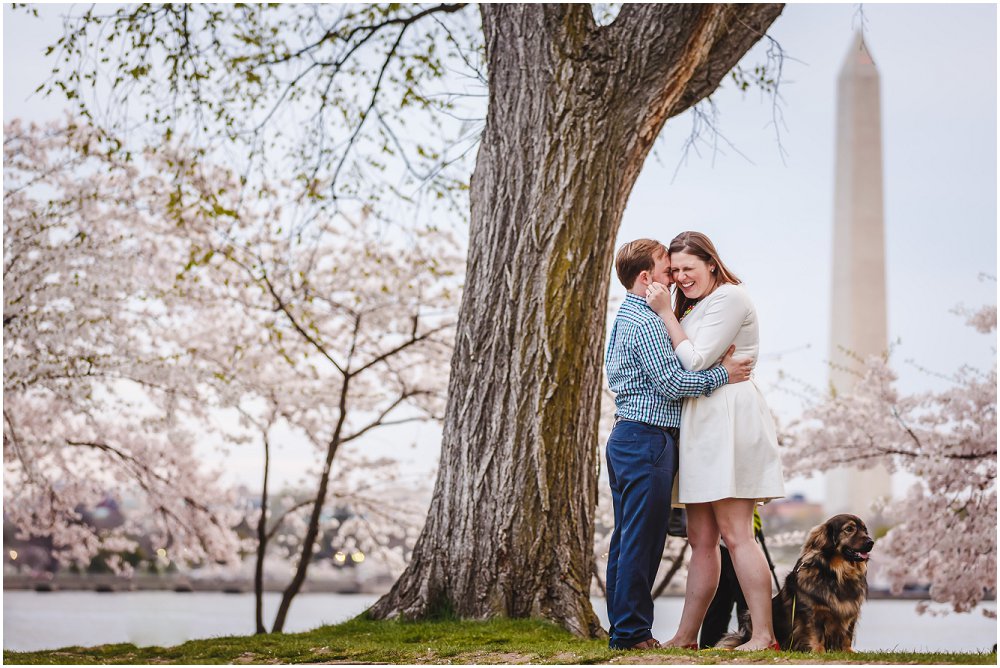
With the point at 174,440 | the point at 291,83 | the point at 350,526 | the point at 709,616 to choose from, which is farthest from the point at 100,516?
the point at 709,616

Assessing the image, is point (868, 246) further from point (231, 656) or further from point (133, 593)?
point (231, 656)

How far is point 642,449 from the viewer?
11.6 ft

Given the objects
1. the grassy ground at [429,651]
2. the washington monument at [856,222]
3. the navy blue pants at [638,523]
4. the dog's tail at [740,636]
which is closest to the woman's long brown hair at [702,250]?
the navy blue pants at [638,523]

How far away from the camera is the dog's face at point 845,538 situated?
11.4 feet

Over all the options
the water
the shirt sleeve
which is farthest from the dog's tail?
the water

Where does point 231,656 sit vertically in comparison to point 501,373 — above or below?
below

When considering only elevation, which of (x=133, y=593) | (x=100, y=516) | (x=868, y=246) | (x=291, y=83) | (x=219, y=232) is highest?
(x=868, y=246)

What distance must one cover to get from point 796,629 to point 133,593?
23069mm

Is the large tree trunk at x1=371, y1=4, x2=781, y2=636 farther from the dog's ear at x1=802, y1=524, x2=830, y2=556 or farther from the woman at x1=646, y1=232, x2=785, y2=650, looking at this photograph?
the dog's ear at x1=802, y1=524, x2=830, y2=556

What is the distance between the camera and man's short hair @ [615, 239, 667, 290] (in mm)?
3758

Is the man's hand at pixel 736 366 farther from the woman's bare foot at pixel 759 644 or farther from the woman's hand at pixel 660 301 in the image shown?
the woman's bare foot at pixel 759 644

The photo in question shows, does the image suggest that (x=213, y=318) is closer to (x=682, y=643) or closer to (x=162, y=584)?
(x=682, y=643)

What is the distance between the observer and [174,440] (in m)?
9.48

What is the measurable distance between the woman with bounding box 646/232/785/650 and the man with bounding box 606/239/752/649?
0.05 m
